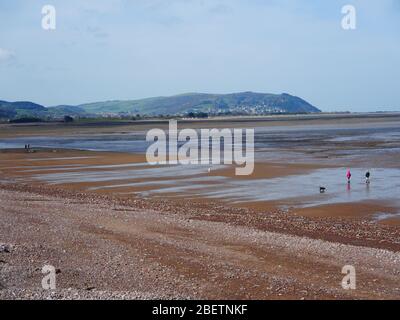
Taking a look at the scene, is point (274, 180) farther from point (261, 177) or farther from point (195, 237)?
point (195, 237)

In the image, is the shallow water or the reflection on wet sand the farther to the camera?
the shallow water

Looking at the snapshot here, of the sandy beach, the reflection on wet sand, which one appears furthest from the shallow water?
the sandy beach

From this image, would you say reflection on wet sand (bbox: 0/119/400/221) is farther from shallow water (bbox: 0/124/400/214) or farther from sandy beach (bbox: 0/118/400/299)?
sandy beach (bbox: 0/118/400/299)

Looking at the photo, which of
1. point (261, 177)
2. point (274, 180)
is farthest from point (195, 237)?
point (261, 177)

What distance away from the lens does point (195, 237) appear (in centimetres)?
1511

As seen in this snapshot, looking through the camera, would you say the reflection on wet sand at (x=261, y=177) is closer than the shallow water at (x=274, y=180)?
Yes

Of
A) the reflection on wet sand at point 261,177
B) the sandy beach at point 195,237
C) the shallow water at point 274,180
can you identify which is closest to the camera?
the sandy beach at point 195,237

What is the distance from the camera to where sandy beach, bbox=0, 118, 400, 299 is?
10.5 metres

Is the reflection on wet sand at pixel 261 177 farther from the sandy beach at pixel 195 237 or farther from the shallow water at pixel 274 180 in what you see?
the sandy beach at pixel 195 237

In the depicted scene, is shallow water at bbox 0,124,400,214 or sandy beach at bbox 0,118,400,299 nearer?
sandy beach at bbox 0,118,400,299

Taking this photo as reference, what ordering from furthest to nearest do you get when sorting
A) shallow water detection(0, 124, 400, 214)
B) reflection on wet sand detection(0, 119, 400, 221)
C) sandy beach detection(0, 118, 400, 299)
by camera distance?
shallow water detection(0, 124, 400, 214) < reflection on wet sand detection(0, 119, 400, 221) < sandy beach detection(0, 118, 400, 299)

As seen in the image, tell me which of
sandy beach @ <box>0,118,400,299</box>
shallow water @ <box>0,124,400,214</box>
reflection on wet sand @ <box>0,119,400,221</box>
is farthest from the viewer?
shallow water @ <box>0,124,400,214</box>

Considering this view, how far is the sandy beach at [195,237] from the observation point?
10.5m

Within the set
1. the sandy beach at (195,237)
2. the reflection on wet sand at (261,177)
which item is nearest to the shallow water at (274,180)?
the reflection on wet sand at (261,177)
